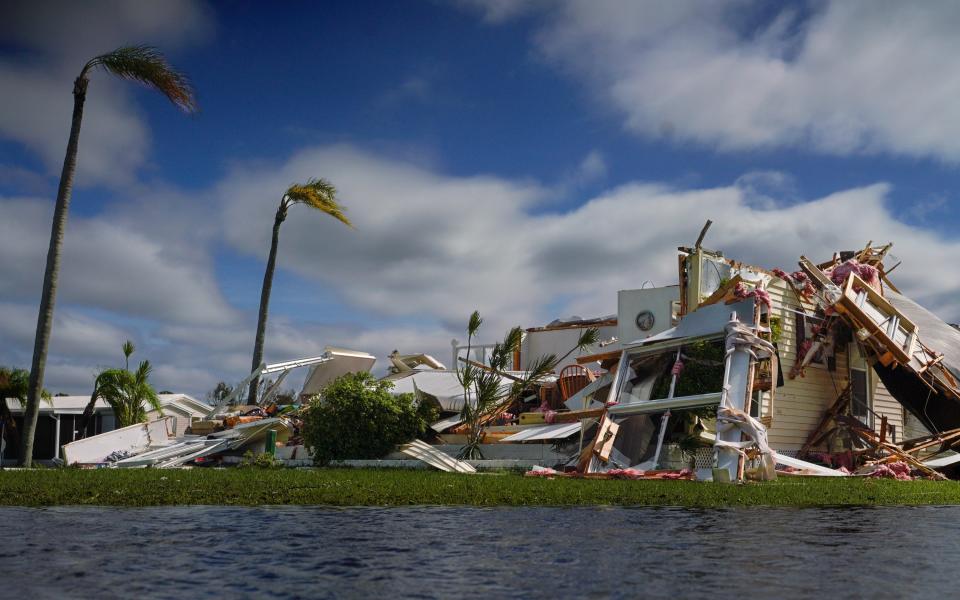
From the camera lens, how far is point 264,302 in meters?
31.7

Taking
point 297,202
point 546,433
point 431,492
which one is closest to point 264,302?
point 297,202

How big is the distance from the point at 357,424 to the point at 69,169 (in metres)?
8.50

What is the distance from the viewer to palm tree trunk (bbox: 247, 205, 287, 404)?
30875 millimetres

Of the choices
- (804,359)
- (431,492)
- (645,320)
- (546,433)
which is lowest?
(431,492)

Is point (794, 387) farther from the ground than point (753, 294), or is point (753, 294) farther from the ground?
point (753, 294)

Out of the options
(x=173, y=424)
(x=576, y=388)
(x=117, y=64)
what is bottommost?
(x=173, y=424)

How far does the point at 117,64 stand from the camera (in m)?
19.8

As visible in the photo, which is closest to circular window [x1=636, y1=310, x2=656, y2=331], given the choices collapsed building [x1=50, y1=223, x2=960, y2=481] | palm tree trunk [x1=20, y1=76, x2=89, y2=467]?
collapsed building [x1=50, y1=223, x2=960, y2=481]

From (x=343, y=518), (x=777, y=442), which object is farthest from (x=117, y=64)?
(x=777, y=442)

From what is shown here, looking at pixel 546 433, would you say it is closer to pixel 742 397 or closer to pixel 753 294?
pixel 742 397

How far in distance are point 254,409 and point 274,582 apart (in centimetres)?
2383

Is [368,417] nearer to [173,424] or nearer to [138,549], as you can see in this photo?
[173,424]

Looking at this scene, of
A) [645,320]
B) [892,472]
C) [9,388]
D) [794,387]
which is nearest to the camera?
[892,472]

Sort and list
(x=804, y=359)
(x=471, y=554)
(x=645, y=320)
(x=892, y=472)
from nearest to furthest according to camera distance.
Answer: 1. (x=471, y=554)
2. (x=892, y=472)
3. (x=804, y=359)
4. (x=645, y=320)
